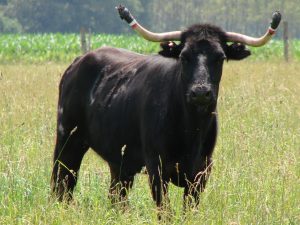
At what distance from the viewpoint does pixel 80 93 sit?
8.04m

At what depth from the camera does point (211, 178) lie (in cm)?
722

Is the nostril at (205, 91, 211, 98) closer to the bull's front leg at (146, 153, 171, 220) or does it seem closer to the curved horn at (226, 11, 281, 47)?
the bull's front leg at (146, 153, 171, 220)

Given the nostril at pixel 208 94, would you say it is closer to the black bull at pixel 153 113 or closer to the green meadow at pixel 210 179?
the black bull at pixel 153 113

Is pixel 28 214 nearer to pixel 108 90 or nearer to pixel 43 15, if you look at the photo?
pixel 108 90

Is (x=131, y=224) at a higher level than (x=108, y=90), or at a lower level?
lower

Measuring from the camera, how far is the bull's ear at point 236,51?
6.84 meters

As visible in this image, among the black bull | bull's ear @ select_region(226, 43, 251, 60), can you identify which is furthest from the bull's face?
bull's ear @ select_region(226, 43, 251, 60)

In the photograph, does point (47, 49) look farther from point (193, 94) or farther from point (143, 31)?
point (193, 94)

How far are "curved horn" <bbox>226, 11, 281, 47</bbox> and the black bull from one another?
0.20ft

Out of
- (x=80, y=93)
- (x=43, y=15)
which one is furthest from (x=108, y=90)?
(x=43, y=15)

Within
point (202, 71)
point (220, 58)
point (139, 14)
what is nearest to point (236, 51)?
point (220, 58)

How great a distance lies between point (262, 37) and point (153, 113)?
1.04m

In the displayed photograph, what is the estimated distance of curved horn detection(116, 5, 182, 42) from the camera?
6.67 m

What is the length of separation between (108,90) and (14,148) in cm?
151
